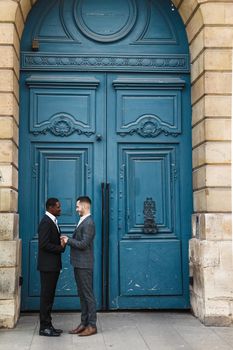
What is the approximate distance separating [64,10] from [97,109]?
1.80 m

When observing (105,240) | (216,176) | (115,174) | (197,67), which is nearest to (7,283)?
(105,240)

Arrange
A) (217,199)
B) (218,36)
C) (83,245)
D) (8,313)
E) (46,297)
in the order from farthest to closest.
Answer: (218,36), (217,199), (8,313), (46,297), (83,245)

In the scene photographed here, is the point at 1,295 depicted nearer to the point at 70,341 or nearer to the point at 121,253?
the point at 70,341

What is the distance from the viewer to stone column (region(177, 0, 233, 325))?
7.68 meters

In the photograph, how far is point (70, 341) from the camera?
266 inches

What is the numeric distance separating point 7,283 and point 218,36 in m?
4.79

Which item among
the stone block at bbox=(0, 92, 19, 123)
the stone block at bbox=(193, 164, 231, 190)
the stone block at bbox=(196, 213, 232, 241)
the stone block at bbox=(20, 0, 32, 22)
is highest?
the stone block at bbox=(20, 0, 32, 22)

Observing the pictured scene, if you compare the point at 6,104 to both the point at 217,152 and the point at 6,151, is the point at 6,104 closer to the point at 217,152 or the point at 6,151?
the point at 6,151

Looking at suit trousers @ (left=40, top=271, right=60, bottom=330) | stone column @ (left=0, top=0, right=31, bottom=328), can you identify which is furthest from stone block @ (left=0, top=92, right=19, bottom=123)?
suit trousers @ (left=40, top=271, right=60, bottom=330)

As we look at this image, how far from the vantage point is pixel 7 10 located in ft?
26.0

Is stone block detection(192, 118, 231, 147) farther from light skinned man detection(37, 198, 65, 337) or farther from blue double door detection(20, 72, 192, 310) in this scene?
light skinned man detection(37, 198, 65, 337)

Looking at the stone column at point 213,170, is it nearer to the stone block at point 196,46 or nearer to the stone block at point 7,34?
the stone block at point 196,46

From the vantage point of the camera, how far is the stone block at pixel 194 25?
27.2 feet

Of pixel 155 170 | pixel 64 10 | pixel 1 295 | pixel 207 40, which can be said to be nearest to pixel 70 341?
pixel 1 295
